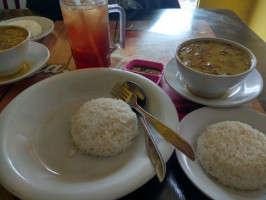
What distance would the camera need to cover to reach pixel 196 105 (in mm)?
1062

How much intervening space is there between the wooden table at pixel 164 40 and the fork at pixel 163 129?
3.9 inches

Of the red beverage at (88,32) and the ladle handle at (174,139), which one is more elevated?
the red beverage at (88,32)

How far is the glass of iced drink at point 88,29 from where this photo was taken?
1085 mm

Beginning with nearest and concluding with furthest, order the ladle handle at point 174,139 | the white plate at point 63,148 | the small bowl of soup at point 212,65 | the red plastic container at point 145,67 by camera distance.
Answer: the white plate at point 63,148, the ladle handle at point 174,139, the small bowl of soup at point 212,65, the red plastic container at point 145,67

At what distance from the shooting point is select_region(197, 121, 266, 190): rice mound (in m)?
0.70

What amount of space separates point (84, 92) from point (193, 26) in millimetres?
1179

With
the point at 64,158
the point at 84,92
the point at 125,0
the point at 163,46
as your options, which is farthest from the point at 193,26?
the point at 64,158

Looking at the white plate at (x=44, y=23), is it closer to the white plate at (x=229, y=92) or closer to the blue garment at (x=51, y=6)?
the blue garment at (x=51, y=6)

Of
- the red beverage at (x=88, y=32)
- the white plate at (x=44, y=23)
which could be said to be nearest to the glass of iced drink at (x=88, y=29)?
the red beverage at (x=88, y=32)

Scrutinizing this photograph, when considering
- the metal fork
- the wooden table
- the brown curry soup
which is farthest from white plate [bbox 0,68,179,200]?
the brown curry soup

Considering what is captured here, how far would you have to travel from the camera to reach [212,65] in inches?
38.3

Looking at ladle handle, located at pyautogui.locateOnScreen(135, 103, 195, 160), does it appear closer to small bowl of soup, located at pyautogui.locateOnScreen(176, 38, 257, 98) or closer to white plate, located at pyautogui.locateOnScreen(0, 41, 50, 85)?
small bowl of soup, located at pyautogui.locateOnScreen(176, 38, 257, 98)

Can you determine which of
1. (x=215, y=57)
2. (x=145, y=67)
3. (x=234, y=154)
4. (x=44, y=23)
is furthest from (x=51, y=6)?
(x=234, y=154)

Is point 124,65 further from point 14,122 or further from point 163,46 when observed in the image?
point 14,122
